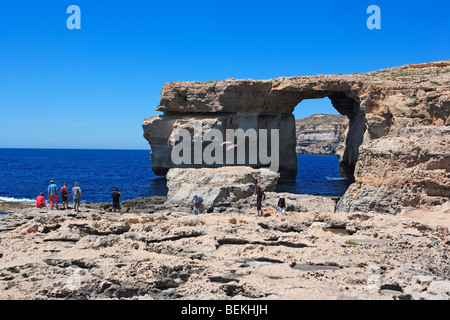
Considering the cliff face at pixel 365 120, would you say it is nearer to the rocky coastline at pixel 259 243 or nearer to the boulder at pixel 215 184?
the rocky coastline at pixel 259 243

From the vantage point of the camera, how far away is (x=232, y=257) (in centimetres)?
1148

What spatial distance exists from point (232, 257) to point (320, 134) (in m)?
151

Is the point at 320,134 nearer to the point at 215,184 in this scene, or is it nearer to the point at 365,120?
the point at 365,120

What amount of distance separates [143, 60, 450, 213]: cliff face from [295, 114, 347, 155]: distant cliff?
100.0 metres

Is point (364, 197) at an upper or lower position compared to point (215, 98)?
lower

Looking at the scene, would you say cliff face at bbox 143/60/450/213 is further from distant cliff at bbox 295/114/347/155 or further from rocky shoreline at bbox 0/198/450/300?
distant cliff at bbox 295/114/347/155

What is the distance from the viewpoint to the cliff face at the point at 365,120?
1747cm

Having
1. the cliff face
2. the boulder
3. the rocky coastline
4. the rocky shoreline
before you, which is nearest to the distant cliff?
the cliff face

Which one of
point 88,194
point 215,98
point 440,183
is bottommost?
point 88,194

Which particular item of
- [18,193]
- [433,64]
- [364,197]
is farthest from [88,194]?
[433,64]

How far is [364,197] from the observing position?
18.8 m

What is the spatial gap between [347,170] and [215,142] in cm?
1821

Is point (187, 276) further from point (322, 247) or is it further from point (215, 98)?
point (215, 98)
